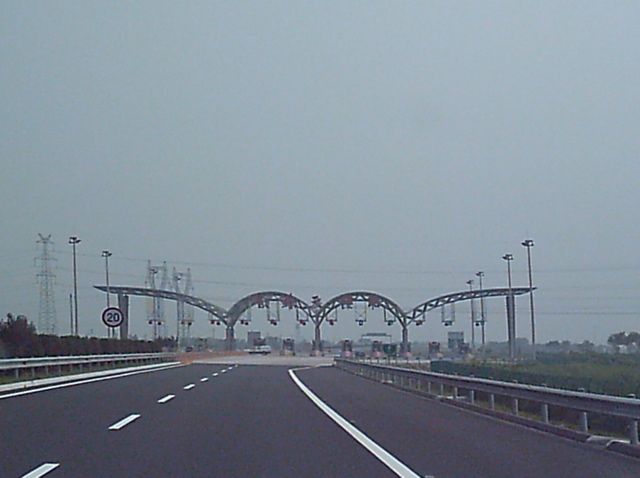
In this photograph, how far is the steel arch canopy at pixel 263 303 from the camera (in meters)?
117

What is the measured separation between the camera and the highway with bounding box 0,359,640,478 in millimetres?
11664

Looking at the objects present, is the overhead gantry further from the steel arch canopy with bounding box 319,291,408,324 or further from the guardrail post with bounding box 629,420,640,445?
the guardrail post with bounding box 629,420,640,445

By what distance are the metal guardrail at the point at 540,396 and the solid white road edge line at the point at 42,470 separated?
24.3 feet

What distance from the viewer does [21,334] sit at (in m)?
46.1

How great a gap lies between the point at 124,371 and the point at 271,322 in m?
72.6

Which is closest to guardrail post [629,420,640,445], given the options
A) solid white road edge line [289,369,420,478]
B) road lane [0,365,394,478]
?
solid white road edge line [289,369,420,478]

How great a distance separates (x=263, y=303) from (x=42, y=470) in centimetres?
10710

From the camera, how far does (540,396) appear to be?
17.2m

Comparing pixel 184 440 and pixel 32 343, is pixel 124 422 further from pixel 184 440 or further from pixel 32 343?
pixel 32 343

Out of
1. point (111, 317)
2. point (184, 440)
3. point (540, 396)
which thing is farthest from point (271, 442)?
point (111, 317)

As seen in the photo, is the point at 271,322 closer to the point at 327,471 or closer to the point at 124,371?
the point at 124,371

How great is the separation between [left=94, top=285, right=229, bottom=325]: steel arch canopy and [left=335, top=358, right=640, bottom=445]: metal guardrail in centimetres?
7405

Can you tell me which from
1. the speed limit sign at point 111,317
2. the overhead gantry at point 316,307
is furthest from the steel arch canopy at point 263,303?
the speed limit sign at point 111,317

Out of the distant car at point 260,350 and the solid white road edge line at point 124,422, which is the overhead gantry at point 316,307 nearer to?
the distant car at point 260,350
